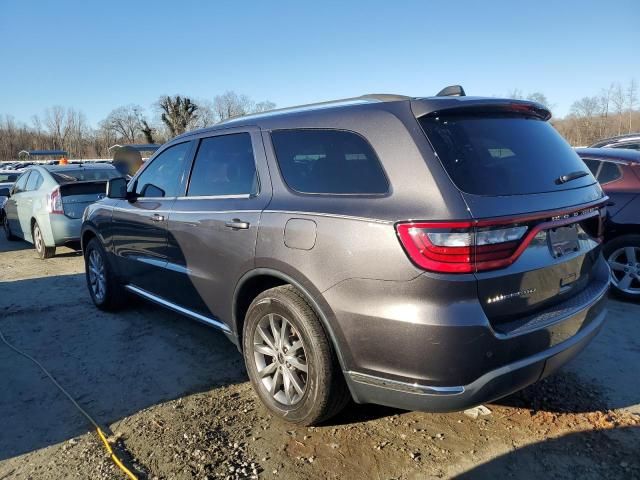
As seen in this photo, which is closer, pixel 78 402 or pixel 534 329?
pixel 534 329

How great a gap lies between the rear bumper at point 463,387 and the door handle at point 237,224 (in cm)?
114

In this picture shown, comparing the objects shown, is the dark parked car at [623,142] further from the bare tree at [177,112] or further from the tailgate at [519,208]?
the bare tree at [177,112]

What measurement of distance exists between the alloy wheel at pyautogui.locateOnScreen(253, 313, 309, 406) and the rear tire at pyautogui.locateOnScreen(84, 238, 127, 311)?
8.52ft

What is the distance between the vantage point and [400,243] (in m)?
2.23

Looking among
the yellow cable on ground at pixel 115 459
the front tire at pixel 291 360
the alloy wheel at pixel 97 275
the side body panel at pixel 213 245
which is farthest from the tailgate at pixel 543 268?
the alloy wheel at pixel 97 275

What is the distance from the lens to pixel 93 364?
391 centimetres

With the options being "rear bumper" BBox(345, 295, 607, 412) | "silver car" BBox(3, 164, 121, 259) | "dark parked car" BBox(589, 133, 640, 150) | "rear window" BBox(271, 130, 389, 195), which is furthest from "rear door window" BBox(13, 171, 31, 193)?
"dark parked car" BBox(589, 133, 640, 150)

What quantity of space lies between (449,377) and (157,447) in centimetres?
170

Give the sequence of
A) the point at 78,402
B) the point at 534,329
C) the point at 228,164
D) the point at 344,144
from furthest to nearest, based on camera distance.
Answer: the point at 228,164 < the point at 78,402 < the point at 344,144 < the point at 534,329

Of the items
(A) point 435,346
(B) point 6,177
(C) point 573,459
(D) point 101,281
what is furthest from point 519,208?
(B) point 6,177

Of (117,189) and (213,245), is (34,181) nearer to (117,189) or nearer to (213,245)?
(117,189)

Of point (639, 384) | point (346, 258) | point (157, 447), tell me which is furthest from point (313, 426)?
point (639, 384)

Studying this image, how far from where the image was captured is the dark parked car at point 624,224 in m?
5.09

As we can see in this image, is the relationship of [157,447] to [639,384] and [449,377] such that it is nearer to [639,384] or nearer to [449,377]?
[449,377]
